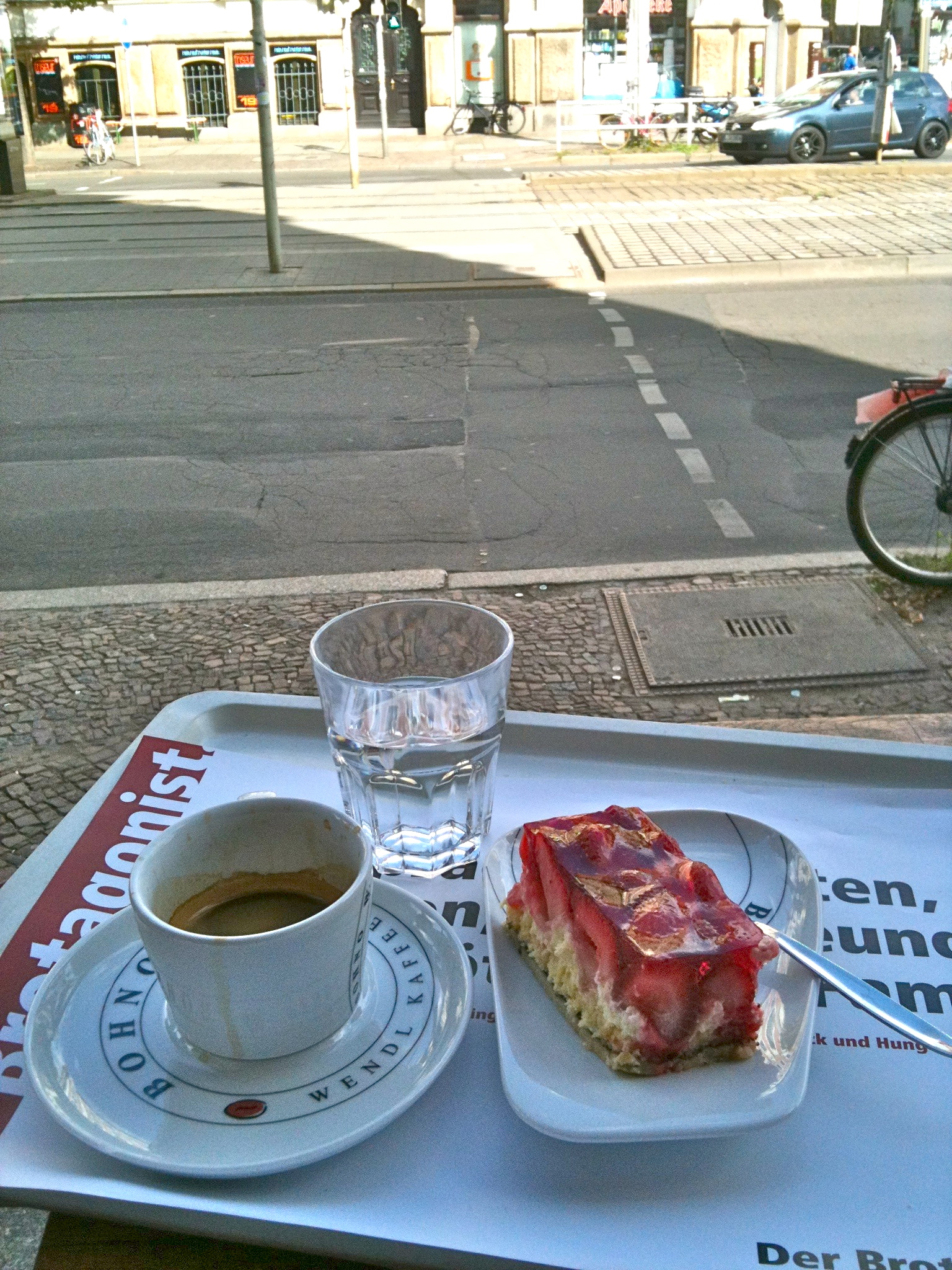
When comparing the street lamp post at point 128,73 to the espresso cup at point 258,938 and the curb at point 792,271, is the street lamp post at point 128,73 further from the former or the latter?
the espresso cup at point 258,938

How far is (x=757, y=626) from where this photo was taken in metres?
4.43

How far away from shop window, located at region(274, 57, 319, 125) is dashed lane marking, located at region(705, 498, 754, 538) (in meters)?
30.6

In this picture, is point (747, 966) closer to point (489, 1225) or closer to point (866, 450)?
point (489, 1225)

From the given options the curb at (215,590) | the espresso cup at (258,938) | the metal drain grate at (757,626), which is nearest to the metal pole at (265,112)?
the curb at (215,590)

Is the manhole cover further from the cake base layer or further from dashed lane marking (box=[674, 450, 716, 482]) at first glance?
the cake base layer

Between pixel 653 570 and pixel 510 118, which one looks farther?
pixel 510 118

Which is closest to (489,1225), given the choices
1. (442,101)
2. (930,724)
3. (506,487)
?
(930,724)

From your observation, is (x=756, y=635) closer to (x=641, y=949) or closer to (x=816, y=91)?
(x=641, y=949)

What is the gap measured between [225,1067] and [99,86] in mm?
36303

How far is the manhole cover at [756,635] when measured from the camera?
13.2 feet

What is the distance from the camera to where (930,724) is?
9.91 ft

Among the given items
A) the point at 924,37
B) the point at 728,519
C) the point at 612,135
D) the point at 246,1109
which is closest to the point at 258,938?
the point at 246,1109

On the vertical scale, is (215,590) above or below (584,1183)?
below

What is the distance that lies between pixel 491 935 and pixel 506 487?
5198 mm
